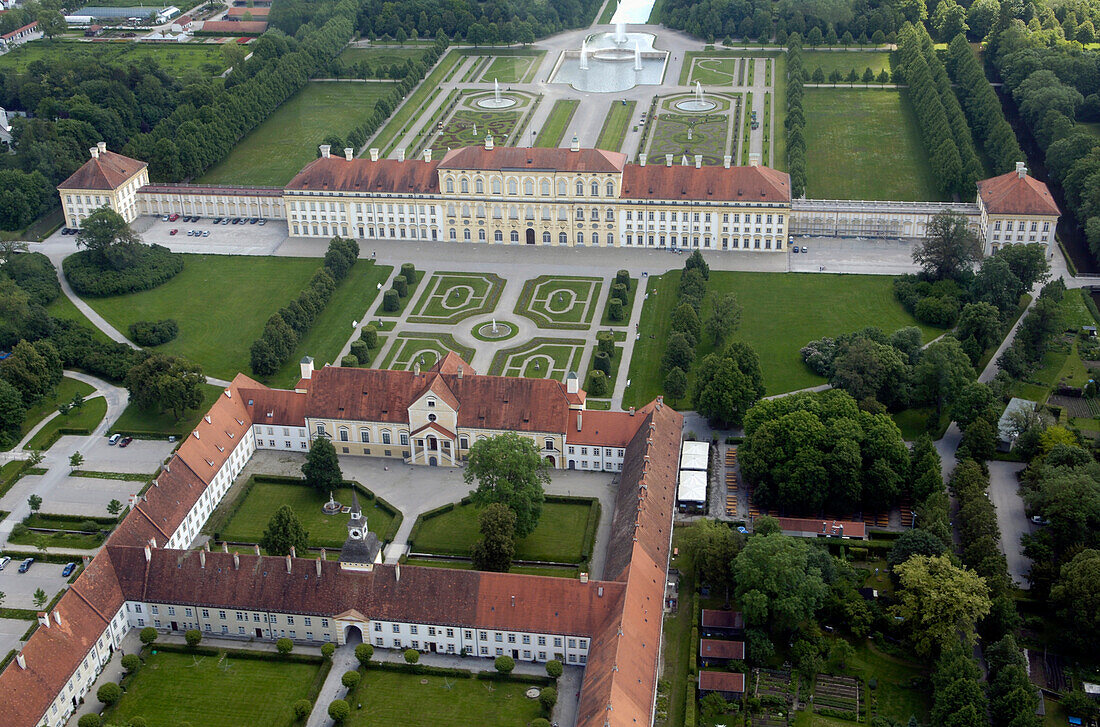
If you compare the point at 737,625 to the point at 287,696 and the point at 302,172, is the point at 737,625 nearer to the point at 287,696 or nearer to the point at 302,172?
the point at 287,696

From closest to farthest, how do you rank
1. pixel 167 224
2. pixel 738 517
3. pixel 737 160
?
pixel 738 517 → pixel 167 224 → pixel 737 160

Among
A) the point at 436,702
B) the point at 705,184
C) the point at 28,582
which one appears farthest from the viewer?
the point at 705,184

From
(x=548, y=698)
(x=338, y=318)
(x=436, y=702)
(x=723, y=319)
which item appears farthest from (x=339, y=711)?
(x=338, y=318)

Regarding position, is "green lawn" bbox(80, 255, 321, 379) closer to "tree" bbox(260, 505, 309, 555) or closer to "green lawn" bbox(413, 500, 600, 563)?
"tree" bbox(260, 505, 309, 555)

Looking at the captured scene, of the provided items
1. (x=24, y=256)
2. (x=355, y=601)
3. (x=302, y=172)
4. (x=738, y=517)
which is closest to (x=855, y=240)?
(x=738, y=517)

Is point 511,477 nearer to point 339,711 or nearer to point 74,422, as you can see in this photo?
point 339,711

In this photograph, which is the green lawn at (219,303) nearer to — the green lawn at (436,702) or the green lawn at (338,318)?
the green lawn at (338,318)

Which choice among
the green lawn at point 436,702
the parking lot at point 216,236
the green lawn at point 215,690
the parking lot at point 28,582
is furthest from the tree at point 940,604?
the parking lot at point 216,236

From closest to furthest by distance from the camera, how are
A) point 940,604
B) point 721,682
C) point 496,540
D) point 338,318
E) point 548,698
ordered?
point 548,698, point 721,682, point 940,604, point 496,540, point 338,318
